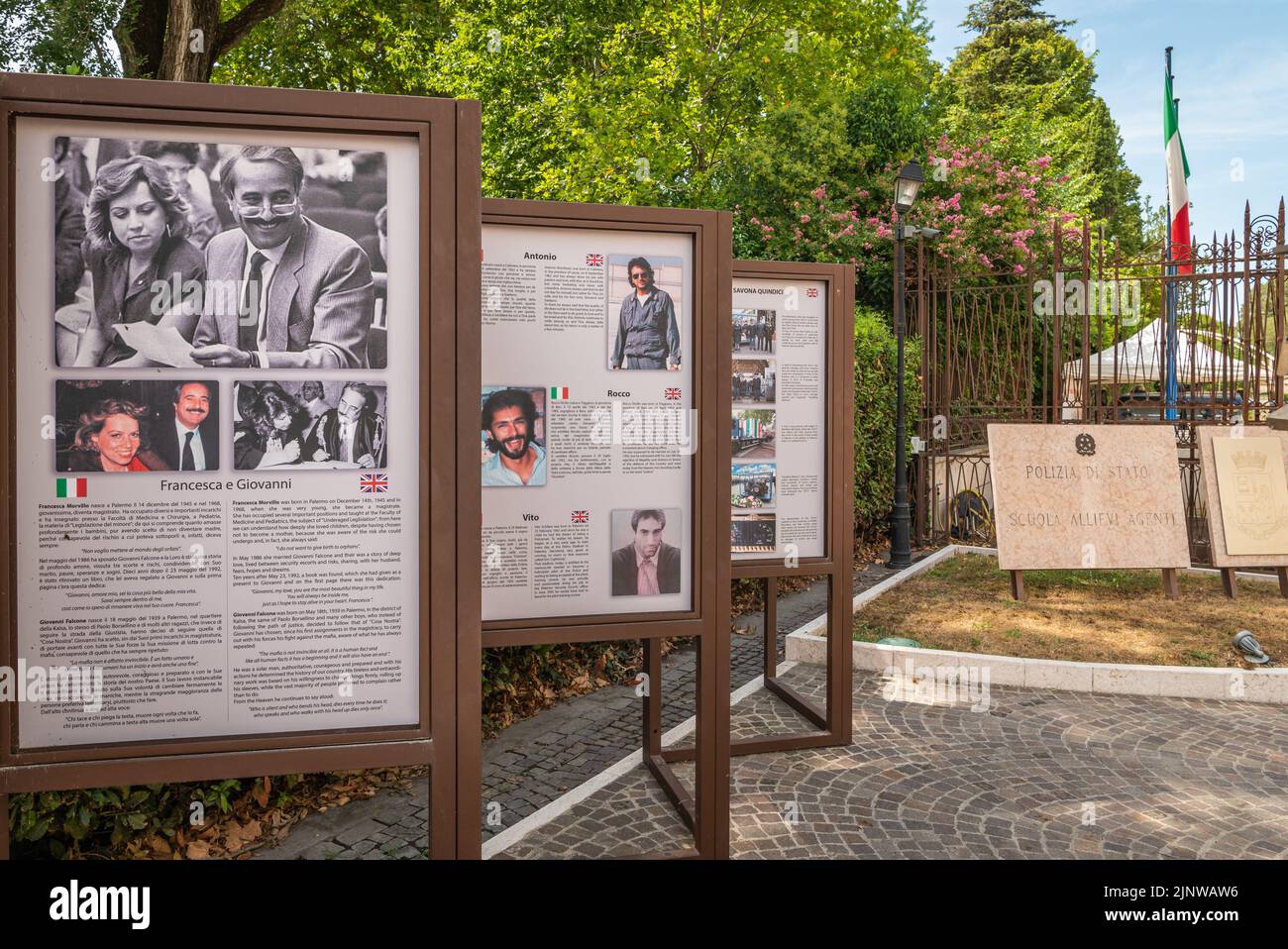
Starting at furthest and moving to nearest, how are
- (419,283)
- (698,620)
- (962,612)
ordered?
(962,612) < (698,620) < (419,283)

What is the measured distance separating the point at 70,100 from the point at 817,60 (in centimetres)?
2184

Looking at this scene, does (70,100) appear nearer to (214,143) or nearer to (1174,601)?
(214,143)

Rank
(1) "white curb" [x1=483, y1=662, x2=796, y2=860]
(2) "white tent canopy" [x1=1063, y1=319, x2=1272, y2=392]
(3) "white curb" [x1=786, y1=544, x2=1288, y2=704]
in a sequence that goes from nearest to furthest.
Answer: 1. (1) "white curb" [x1=483, y1=662, x2=796, y2=860]
2. (3) "white curb" [x1=786, y1=544, x2=1288, y2=704]
3. (2) "white tent canopy" [x1=1063, y1=319, x2=1272, y2=392]

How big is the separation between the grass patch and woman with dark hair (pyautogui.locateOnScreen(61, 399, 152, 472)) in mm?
6120

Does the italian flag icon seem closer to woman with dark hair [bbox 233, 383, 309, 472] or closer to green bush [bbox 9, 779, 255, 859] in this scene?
woman with dark hair [bbox 233, 383, 309, 472]

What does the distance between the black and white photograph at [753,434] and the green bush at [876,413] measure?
713 cm

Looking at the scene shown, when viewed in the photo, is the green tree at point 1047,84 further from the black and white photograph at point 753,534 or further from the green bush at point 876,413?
the black and white photograph at point 753,534

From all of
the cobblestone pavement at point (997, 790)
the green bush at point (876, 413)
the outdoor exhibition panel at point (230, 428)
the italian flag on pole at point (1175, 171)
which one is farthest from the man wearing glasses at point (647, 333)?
the italian flag on pole at point (1175, 171)

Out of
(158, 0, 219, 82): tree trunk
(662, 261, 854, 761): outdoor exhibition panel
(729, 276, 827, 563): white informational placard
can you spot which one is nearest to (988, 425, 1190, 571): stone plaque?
(662, 261, 854, 761): outdoor exhibition panel

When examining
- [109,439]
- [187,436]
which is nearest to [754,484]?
[187,436]

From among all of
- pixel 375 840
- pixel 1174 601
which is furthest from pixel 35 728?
pixel 1174 601

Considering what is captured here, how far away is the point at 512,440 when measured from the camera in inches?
138

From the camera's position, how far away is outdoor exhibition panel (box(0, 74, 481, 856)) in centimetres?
221

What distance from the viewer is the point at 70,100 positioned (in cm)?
218
